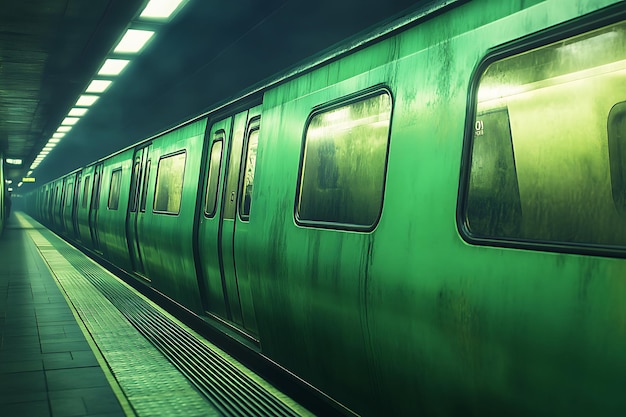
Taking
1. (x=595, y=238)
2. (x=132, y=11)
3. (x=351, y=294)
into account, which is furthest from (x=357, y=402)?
(x=132, y=11)

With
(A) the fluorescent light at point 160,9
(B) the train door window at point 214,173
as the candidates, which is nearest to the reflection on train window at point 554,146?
(B) the train door window at point 214,173

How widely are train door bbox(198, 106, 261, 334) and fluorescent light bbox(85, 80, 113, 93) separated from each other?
4.72 meters

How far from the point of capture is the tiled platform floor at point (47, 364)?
4555 millimetres

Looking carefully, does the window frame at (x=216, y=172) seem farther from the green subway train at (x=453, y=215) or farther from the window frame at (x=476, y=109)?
the window frame at (x=476, y=109)

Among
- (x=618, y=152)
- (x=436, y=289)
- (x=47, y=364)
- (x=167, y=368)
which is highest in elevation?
(x=618, y=152)

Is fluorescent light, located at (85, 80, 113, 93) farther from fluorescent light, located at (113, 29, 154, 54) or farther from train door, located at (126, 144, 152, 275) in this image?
fluorescent light, located at (113, 29, 154, 54)

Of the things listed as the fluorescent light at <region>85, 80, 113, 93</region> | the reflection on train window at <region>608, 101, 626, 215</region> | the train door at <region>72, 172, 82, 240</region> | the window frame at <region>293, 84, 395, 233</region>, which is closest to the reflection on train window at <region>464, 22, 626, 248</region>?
the reflection on train window at <region>608, 101, 626, 215</region>

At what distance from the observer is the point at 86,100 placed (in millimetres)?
13211

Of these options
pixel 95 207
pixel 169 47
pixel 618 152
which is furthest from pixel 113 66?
pixel 618 152

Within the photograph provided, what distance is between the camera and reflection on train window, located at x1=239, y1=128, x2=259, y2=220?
620cm

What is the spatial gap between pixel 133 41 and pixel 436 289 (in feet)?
22.0

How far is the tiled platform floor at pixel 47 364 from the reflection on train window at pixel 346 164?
2.01 meters

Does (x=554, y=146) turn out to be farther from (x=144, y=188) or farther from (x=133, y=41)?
(x=144, y=188)

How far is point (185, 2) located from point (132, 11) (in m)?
0.75
